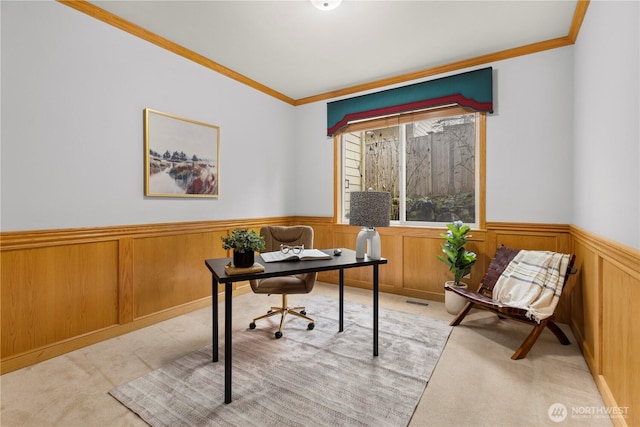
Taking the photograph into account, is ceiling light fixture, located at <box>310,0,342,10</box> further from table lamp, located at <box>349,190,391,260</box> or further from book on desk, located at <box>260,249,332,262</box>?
book on desk, located at <box>260,249,332,262</box>

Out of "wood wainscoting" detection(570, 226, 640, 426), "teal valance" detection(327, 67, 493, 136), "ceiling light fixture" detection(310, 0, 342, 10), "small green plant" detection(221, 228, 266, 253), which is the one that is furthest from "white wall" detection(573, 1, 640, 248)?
"small green plant" detection(221, 228, 266, 253)

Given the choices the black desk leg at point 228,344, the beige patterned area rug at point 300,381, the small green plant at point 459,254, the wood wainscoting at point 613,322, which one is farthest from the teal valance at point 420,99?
the black desk leg at point 228,344

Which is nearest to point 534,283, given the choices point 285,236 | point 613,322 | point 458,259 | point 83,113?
point 458,259

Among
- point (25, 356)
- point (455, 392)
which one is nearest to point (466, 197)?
point (455, 392)

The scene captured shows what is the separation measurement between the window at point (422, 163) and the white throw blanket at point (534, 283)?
0.74m

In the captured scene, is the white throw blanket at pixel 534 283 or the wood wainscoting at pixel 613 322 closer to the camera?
the wood wainscoting at pixel 613 322

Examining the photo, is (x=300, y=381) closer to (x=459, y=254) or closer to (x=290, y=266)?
(x=290, y=266)

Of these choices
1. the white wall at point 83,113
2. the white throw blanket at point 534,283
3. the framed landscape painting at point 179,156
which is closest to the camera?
the white wall at point 83,113

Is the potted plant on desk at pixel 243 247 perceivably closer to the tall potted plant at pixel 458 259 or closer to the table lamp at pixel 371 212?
the table lamp at pixel 371 212

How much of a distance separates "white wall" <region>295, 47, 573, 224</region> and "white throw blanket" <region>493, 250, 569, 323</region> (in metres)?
0.60

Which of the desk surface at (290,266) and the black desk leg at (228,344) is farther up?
the desk surface at (290,266)

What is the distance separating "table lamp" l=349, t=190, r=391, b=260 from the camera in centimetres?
226

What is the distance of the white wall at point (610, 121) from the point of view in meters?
1.41

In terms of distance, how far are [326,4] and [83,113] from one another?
2098mm
